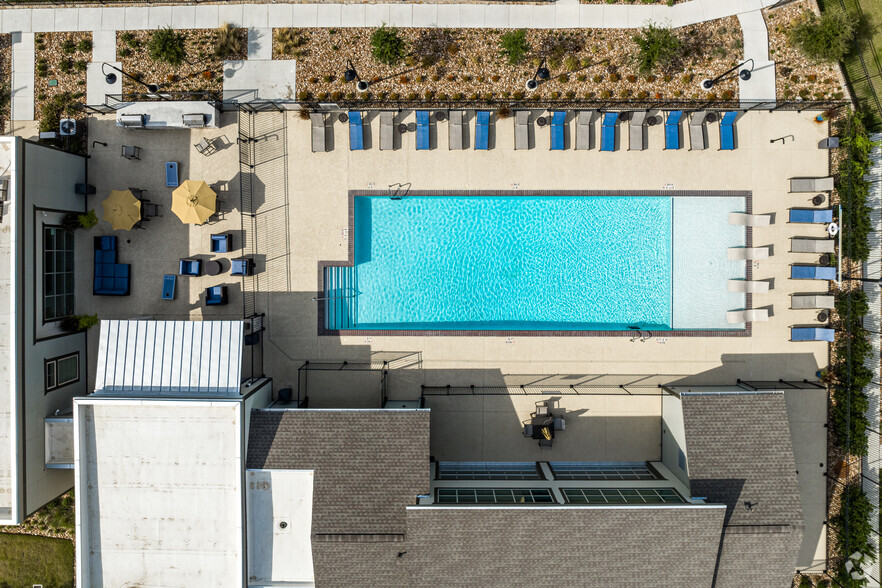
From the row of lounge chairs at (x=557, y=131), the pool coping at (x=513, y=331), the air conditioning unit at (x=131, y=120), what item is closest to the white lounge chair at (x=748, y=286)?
the pool coping at (x=513, y=331)

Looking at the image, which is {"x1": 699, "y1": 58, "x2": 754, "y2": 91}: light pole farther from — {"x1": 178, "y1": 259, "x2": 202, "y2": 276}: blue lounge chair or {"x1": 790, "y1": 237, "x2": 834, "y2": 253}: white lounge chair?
{"x1": 178, "y1": 259, "x2": 202, "y2": 276}: blue lounge chair

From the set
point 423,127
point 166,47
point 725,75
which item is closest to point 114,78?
point 166,47

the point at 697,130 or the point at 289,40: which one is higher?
the point at 289,40

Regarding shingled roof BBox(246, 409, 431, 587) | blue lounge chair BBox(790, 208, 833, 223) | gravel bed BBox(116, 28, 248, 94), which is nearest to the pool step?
shingled roof BBox(246, 409, 431, 587)

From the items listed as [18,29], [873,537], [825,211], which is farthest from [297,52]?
[873,537]

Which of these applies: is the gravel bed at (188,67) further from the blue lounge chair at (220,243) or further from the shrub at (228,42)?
the blue lounge chair at (220,243)

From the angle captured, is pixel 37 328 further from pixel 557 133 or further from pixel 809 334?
pixel 809 334
